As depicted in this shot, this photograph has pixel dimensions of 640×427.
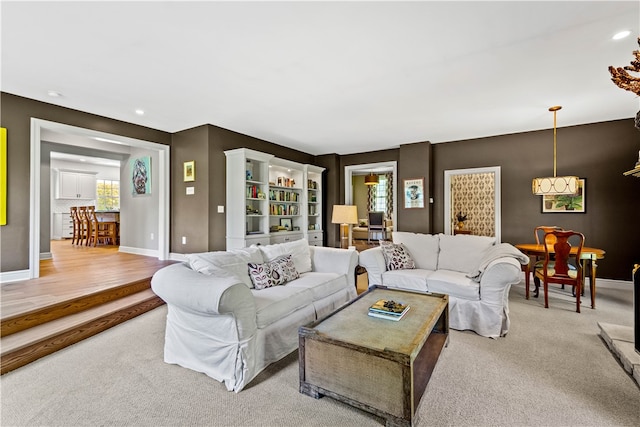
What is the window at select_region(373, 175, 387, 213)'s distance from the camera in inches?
437

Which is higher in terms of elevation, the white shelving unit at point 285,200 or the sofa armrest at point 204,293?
the white shelving unit at point 285,200

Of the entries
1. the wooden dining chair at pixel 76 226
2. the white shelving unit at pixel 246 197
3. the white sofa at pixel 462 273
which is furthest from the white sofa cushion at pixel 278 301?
the wooden dining chair at pixel 76 226

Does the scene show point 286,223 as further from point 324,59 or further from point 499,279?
point 499,279

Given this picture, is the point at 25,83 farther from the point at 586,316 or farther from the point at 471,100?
the point at 586,316

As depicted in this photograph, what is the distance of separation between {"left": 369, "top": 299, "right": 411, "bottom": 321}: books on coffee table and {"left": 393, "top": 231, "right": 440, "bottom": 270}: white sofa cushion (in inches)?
65.2

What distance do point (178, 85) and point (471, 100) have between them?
3453 mm

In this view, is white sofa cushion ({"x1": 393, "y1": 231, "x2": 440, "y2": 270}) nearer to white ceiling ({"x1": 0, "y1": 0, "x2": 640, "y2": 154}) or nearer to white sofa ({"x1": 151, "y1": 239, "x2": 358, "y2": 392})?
white sofa ({"x1": 151, "y1": 239, "x2": 358, "y2": 392})

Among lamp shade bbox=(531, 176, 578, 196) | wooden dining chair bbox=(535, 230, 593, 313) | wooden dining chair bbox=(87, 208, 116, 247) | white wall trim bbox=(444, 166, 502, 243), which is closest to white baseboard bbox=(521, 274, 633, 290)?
white wall trim bbox=(444, 166, 502, 243)

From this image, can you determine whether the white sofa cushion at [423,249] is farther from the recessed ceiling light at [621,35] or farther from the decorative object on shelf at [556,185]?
the recessed ceiling light at [621,35]

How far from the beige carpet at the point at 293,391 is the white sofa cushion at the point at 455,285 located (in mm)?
433

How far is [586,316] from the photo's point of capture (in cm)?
321

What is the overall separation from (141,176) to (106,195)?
468cm

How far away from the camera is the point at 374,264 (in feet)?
11.7

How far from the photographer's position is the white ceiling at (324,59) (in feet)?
6.73
